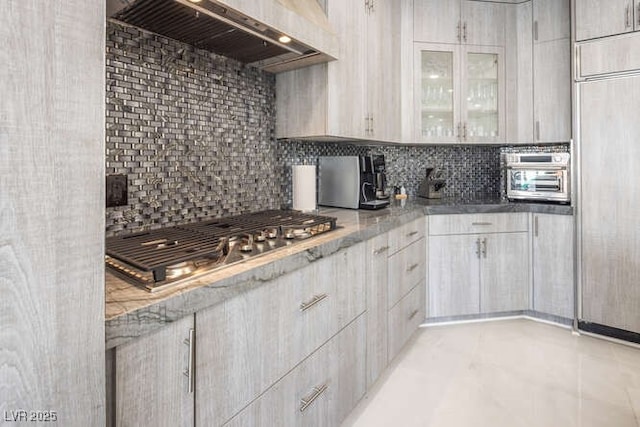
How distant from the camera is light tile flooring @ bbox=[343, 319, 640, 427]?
5.74ft

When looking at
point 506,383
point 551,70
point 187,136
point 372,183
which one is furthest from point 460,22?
point 506,383

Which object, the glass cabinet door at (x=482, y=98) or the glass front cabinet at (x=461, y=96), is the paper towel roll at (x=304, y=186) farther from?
Answer: the glass cabinet door at (x=482, y=98)

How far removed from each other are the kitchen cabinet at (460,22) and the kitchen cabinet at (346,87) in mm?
443

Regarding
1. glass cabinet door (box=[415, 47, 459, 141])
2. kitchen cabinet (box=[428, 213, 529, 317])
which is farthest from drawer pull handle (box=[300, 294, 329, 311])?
glass cabinet door (box=[415, 47, 459, 141])

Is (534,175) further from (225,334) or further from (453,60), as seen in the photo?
(225,334)

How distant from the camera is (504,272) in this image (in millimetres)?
2887

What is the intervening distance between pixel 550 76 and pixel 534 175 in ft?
A: 2.46

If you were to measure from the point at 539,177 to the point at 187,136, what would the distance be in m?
2.56

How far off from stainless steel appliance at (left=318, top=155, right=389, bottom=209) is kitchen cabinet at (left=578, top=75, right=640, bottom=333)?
140cm

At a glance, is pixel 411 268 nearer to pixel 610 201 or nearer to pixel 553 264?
pixel 553 264

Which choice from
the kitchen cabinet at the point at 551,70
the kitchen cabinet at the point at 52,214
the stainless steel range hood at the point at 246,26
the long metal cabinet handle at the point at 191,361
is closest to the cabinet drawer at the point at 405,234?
the stainless steel range hood at the point at 246,26

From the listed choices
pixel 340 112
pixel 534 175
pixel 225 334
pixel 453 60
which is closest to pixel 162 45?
pixel 340 112

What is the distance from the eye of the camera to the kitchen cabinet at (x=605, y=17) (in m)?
2.37

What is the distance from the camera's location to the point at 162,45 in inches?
60.3
